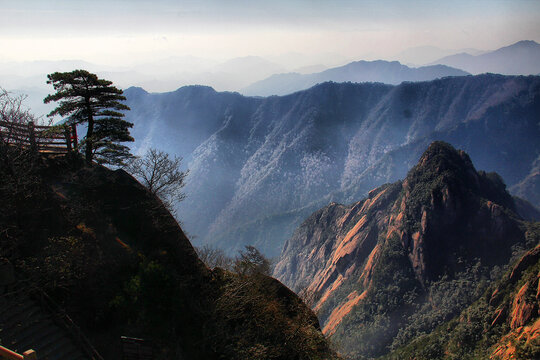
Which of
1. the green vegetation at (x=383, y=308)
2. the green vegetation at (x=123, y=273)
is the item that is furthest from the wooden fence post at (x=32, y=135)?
the green vegetation at (x=383, y=308)

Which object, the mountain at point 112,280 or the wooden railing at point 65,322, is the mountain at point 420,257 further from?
the wooden railing at point 65,322

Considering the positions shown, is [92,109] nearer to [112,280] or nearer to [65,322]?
[112,280]

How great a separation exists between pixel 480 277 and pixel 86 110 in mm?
70314

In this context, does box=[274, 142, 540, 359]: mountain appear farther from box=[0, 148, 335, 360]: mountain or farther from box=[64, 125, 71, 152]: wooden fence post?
box=[64, 125, 71, 152]: wooden fence post

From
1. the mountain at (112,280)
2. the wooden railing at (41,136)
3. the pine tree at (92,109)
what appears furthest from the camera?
the pine tree at (92,109)

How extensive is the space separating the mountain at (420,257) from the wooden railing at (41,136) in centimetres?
5075

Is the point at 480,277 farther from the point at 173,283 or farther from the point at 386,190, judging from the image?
the point at 173,283

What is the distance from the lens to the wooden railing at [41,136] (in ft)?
70.2

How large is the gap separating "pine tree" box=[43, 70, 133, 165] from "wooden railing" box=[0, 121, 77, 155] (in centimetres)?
99

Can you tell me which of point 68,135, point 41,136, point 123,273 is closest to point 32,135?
point 41,136

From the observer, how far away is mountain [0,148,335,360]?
16828 mm

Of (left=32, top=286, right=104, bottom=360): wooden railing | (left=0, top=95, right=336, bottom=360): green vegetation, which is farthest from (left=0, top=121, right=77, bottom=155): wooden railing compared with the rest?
(left=32, top=286, right=104, bottom=360): wooden railing

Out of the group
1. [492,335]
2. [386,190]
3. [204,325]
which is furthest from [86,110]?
[386,190]

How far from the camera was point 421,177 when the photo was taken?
3398 inches
